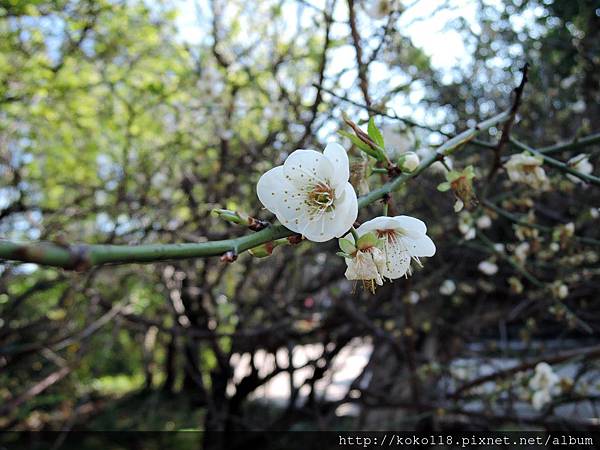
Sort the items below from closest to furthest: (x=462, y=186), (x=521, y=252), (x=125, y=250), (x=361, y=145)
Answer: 1. (x=125, y=250)
2. (x=361, y=145)
3. (x=462, y=186)
4. (x=521, y=252)

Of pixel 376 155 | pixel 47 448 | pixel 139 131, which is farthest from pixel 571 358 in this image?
pixel 47 448

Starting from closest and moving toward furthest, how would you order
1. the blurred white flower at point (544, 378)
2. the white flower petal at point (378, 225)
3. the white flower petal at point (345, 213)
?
1. the white flower petal at point (345, 213)
2. the white flower petal at point (378, 225)
3. the blurred white flower at point (544, 378)

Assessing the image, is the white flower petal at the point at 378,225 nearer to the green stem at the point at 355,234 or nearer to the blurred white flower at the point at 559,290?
the green stem at the point at 355,234

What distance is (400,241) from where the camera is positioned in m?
1.06

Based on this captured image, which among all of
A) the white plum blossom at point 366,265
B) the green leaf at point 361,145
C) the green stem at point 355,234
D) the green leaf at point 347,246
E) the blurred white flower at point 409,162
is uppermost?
the green leaf at point 361,145

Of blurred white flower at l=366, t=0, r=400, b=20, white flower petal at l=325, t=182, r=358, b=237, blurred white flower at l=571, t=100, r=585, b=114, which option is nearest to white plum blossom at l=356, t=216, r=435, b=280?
white flower petal at l=325, t=182, r=358, b=237

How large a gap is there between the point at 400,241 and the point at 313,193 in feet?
0.72

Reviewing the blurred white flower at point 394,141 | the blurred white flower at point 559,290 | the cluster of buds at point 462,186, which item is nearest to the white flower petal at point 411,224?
the cluster of buds at point 462,186

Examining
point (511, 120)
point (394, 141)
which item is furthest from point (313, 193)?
point (394, 141)

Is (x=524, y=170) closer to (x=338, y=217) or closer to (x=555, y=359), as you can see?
(x=338, y=217)

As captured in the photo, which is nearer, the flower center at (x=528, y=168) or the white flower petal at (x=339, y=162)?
the white flower petal at (x=339, y=162)

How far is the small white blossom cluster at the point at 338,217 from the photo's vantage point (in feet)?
2.84

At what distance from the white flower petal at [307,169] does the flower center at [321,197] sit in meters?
0.01

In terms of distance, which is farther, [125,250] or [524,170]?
[524,170]
